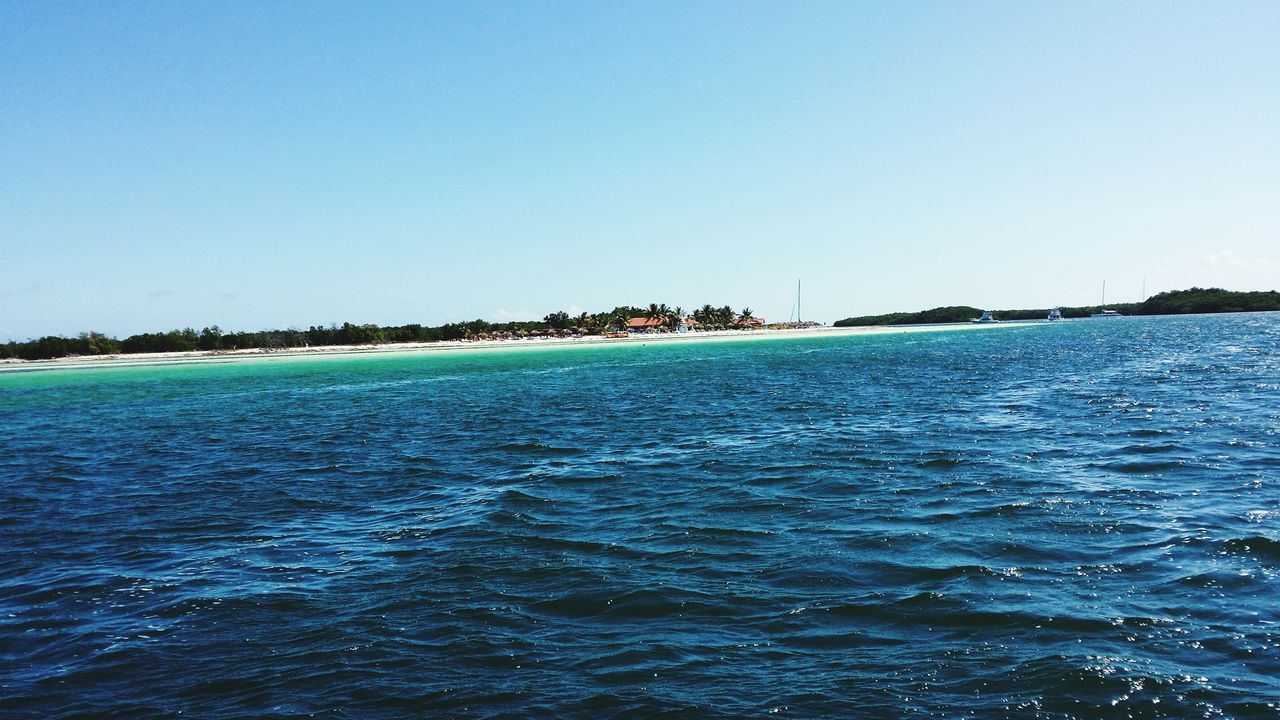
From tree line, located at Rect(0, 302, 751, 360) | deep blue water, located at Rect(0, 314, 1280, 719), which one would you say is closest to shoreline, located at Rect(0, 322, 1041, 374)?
tree line, located at Rect(0, 302, 751, 360)

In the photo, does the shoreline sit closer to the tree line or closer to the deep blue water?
the tree line

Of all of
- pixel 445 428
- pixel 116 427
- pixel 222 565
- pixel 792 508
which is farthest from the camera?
pixel 116 427

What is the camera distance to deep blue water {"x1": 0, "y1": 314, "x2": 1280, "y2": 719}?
24.4 feet

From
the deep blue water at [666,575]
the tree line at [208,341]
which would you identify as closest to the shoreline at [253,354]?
the tree line at [208,341]

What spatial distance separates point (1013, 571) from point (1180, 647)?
2671 mm

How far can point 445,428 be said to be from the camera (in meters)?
32.0

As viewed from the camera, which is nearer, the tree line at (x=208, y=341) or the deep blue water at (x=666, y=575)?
the deep blue water at (x=666, y=575)

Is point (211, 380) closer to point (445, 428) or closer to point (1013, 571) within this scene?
point (445, 428)

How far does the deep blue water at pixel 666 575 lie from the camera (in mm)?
7445

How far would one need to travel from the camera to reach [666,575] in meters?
11.1

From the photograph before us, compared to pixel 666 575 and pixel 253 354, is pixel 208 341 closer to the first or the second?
pixel 253 354

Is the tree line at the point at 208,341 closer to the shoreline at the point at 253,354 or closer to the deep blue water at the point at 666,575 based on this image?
→ the shoreline at the point at 253,354

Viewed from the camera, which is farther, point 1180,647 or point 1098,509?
point 1098,509

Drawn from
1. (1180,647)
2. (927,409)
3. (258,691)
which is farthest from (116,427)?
(1180,647)
